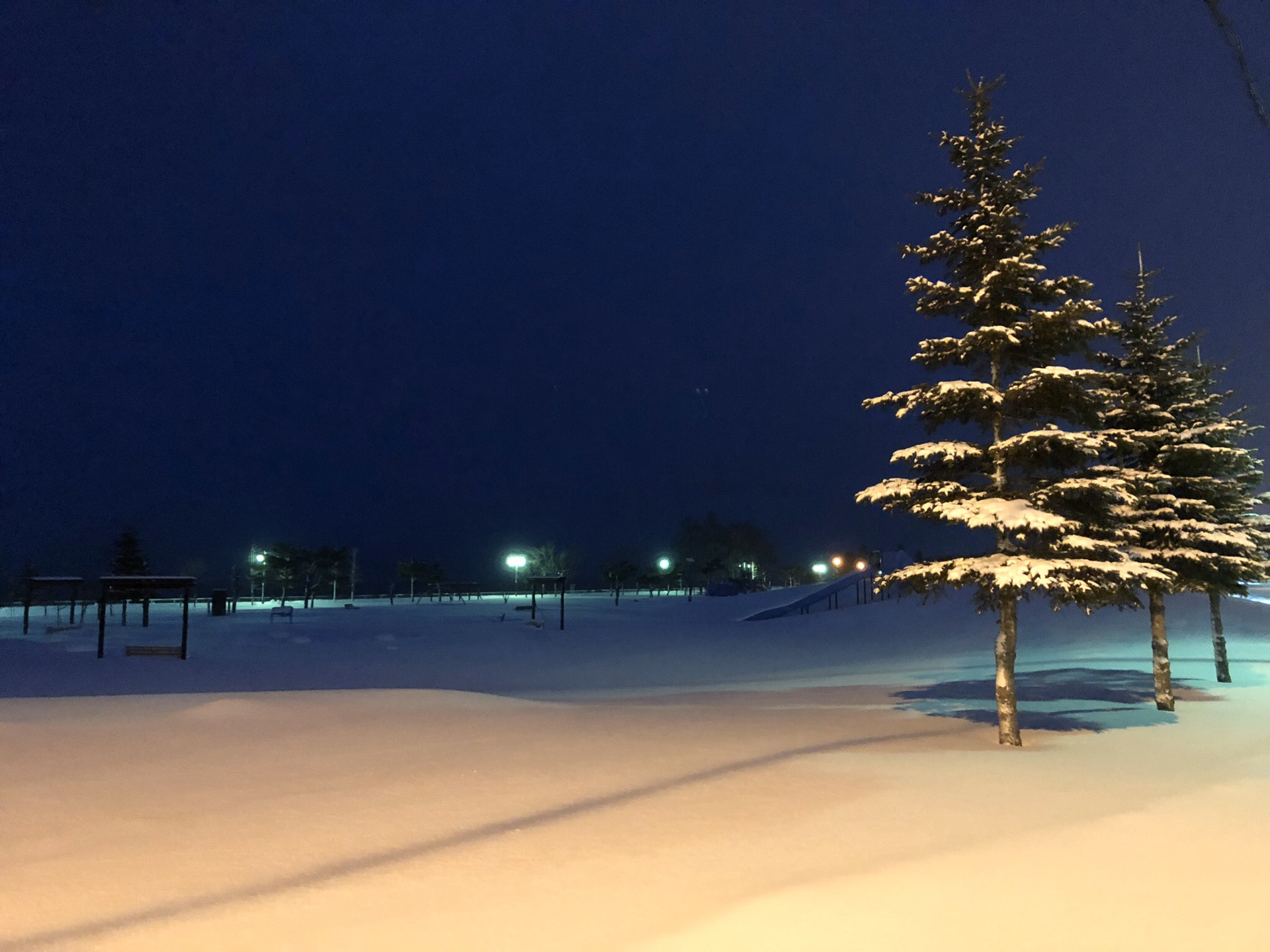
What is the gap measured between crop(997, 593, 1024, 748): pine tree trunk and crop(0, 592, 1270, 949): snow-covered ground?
50cm

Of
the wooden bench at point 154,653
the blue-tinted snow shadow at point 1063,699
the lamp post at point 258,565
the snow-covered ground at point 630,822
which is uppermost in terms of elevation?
the lamp post at point 258,565

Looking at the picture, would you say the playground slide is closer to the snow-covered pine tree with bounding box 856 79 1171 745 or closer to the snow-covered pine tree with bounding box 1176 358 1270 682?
the snow-covered pine tree with bounding box 1176 358 1270 682

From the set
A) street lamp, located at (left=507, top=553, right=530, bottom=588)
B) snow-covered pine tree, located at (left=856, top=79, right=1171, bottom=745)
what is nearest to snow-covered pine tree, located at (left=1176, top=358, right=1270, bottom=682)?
snow-covered pine tree, located at (left=856, top=79, right=1171, bottom=745)

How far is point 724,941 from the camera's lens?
5473 mm

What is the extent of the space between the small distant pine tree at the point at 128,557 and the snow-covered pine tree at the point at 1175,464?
64.0 m

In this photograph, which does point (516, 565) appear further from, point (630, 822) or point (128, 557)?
point (630, 822)

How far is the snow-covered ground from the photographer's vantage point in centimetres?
583

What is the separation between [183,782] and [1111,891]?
1025 cm

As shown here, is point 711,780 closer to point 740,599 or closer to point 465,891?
point 465,891

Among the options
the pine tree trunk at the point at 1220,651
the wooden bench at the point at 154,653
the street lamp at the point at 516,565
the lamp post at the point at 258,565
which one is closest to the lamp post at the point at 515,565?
the street lamp at the point at 516,565

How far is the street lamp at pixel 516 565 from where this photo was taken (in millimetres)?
77438

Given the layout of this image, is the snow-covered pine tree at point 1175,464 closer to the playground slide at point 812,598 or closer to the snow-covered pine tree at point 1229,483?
the snow-covered pine tree at point 1229,483

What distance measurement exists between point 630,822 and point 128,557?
65239 millimetres

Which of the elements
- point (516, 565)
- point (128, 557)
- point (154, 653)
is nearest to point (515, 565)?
point (516, 565)
